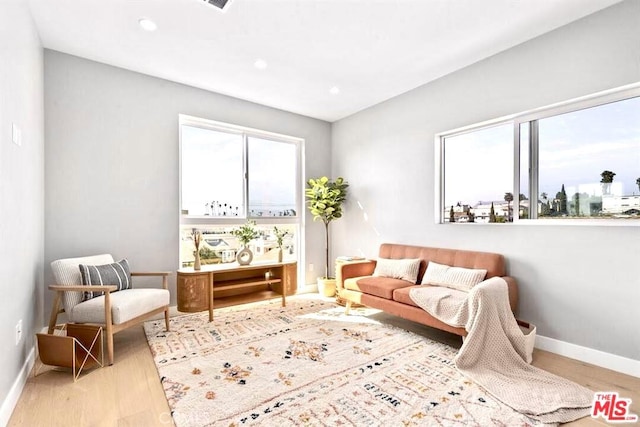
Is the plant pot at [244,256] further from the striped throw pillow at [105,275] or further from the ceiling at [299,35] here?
the ceiling at [299,35]

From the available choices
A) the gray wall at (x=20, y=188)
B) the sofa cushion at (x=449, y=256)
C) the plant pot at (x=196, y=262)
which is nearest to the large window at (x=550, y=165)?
the sofa cushion at (x=449, y=256)

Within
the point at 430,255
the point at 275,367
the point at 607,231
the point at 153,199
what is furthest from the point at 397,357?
the point at 153,199

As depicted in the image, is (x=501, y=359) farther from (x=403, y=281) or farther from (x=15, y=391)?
(x=15, y=391)

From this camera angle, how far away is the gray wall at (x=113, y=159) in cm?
321

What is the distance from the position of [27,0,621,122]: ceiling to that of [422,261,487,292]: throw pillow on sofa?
7.31 ft

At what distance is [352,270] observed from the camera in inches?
158

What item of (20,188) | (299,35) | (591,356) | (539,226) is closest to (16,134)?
(20,188)

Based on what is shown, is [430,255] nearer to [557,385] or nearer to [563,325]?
[563,325]

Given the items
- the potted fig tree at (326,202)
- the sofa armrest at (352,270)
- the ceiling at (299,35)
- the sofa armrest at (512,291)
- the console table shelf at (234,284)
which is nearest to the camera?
the ceiling at (299,35)

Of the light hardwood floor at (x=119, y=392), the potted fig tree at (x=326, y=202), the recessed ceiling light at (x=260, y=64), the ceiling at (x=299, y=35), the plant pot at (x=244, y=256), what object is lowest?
the light hardwood floor at (x=119, y=392)

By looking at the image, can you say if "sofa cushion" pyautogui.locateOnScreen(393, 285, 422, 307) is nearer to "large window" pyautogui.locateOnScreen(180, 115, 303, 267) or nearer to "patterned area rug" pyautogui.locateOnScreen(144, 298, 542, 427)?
"patterned area rug" pyautogui.locateOnScreen(144, 298, 542, 427)

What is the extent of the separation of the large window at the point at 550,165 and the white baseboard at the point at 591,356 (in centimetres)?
111

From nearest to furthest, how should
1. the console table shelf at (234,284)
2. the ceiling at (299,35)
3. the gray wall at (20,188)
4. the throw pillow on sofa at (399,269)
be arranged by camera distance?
the gray wall at (20,188)
the ceiling at (299,35)
the throw pillow on sofa at (399,269)
the console table shelf at (234,284)

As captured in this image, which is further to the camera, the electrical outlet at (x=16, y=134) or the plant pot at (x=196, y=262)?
the plant pot at (x=196, y=262)
